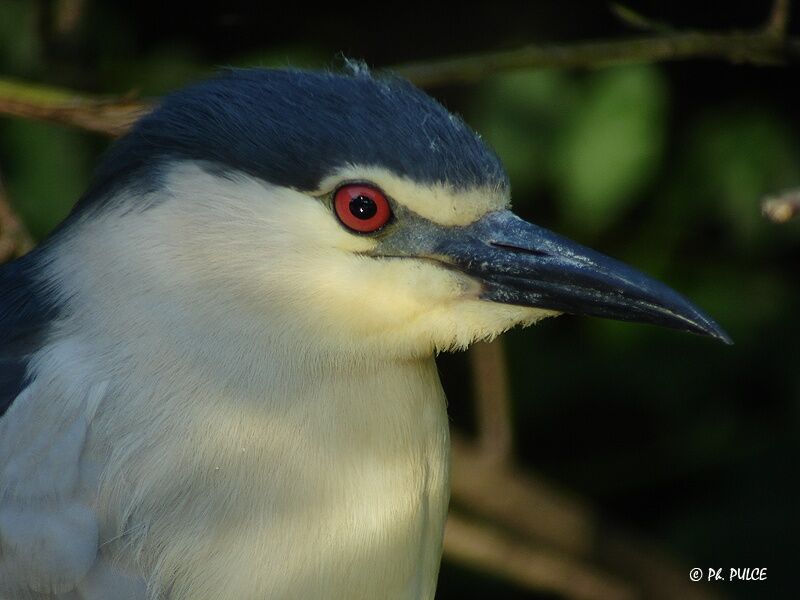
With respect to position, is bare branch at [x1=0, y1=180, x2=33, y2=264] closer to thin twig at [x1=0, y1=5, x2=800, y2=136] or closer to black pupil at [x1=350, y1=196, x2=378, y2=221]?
thin twig at [x1=0, y1=5, x2=800, y2=136]

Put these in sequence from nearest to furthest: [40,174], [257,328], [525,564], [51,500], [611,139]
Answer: [51,500], [257,328], [40,174], [611,139], [525,564]

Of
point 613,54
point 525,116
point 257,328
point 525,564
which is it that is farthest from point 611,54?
point 525,564

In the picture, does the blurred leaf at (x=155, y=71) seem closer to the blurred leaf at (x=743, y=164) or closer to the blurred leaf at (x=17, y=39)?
the blurred leaf at (x=17, y=39)

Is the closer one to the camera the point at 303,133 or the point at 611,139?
→ the point at 303,133

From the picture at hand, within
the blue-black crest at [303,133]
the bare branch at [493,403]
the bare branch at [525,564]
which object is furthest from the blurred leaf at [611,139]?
the blue-black crest at [303,133]

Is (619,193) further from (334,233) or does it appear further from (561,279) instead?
(334,233)


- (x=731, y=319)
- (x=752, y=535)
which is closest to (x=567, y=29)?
(x=731, y=319)

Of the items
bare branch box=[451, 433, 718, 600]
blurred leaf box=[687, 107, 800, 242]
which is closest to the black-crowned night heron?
blurred leaf box=[687, 107, 800, 242]
